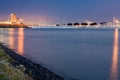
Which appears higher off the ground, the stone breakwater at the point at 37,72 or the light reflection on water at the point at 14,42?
the stone breakwater at the point at 37,72

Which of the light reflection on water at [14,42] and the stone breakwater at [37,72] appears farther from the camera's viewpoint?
the light reflection on water at [14,42]

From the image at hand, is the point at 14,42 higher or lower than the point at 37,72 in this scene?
lower

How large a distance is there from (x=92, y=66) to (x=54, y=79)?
25.6ft

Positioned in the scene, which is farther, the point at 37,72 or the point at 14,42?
the point at 14,42

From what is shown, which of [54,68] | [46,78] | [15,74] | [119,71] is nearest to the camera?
[15,74]

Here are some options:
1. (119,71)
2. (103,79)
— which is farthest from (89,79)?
(119,71)

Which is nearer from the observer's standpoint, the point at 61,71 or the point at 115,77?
the point at 115,77

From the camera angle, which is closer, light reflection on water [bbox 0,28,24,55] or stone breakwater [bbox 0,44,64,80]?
stone breakwater [bbox 0,44,64,80]

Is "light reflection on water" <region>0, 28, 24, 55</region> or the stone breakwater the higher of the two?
the stone breakwater

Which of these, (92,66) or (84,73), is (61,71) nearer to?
(84,73)

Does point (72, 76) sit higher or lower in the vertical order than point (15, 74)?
lower

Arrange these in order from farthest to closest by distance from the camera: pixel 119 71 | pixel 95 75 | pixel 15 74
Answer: pixel 119 71 → pixel 95 75 → pixel 15 74

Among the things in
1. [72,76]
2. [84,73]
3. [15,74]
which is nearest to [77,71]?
[84,73]

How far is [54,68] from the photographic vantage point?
19.4 meters
